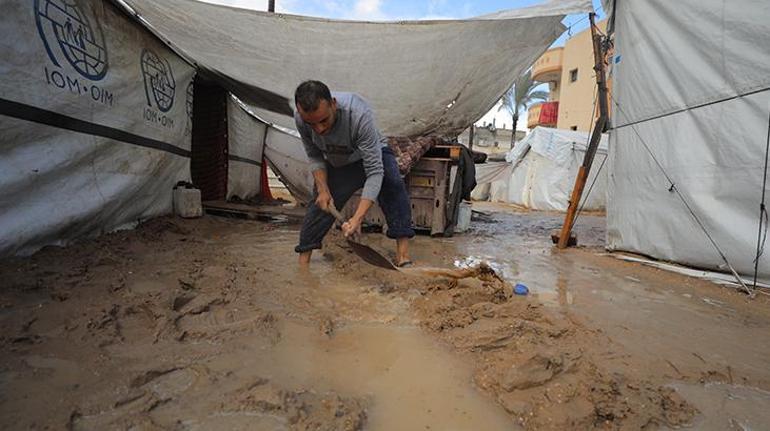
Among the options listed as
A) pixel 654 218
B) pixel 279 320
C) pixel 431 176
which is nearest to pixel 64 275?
pixel 279 320

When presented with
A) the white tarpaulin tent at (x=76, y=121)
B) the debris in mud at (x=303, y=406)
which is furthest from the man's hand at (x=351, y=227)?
the white tarpaulin tent at (x=76, y=121)

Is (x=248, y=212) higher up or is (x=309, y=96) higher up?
(x=309, y=96)

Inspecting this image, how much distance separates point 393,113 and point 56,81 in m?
3.25

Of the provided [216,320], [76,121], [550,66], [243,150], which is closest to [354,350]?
[216,320]

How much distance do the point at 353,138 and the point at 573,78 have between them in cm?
1571

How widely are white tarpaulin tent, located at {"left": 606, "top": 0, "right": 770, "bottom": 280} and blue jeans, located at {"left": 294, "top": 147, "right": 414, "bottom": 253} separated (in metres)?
2.20

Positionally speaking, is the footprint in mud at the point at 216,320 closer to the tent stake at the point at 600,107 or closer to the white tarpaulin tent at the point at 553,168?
the tent stake at the point at 600,107

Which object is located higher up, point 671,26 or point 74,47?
point 671,26

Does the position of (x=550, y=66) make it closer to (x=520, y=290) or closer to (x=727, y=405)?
(x=520, y=290)

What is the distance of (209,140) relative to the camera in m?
5.64

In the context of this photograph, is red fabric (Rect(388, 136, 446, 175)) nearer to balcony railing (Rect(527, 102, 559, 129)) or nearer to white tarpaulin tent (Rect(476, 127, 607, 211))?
white tarpaulin tent (Rect(476, 127, 607, 211))

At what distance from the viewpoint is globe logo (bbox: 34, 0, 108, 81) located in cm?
227

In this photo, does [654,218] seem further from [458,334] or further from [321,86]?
[321,86]

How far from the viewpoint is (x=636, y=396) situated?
1.22 meters
